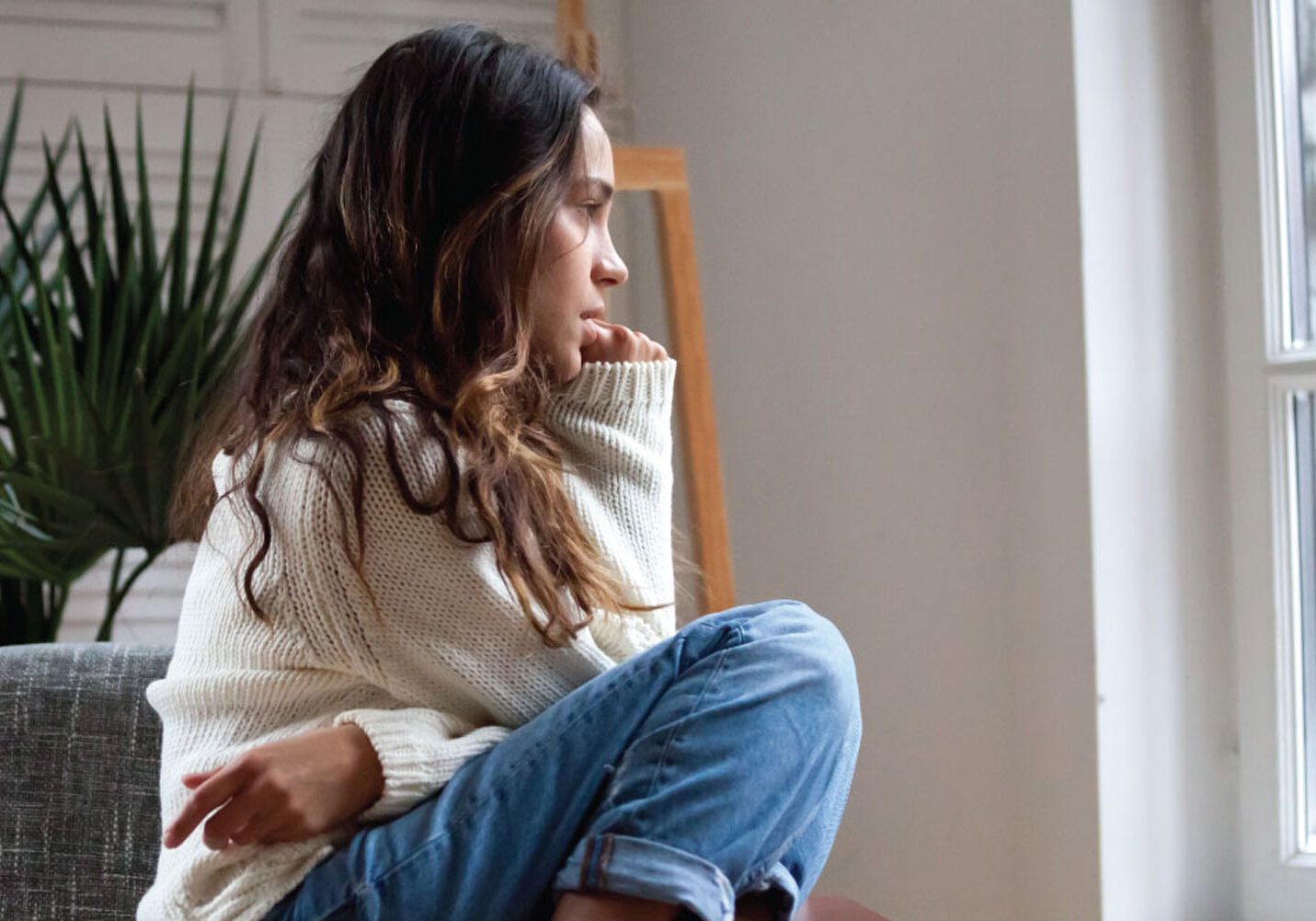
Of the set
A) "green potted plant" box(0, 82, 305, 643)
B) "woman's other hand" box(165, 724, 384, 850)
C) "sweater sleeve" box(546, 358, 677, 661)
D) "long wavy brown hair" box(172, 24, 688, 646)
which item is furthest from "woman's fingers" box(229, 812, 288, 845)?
"green potted plant" box(0, 82, 305, 643)

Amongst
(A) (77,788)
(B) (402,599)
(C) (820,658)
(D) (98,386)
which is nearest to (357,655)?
(B) (402,599)

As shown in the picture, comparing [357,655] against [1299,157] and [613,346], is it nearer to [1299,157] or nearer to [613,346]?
[613,346]

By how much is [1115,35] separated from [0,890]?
1393mm

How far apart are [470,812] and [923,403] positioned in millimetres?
1009

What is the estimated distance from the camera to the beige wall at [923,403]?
1.54 meters

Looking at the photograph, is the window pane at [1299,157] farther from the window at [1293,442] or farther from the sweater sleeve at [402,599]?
the sweater sleeve at [402,599]

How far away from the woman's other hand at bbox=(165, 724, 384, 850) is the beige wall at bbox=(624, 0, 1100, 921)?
2.87 ft

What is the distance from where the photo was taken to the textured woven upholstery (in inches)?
50.5

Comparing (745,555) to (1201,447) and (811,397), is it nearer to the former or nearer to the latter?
(811,397)

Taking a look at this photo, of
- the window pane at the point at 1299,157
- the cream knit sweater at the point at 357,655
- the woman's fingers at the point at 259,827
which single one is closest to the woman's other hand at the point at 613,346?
the cream knit sweater at the point at 357,655

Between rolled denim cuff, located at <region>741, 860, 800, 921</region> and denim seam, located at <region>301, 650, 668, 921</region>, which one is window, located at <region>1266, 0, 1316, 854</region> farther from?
denim seam, located at <region>301, 650, 668, 921</region>

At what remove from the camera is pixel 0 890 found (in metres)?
1.28

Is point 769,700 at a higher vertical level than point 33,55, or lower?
lower

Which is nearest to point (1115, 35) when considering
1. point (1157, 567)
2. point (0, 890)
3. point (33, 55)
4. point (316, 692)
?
point (1157, 567)
